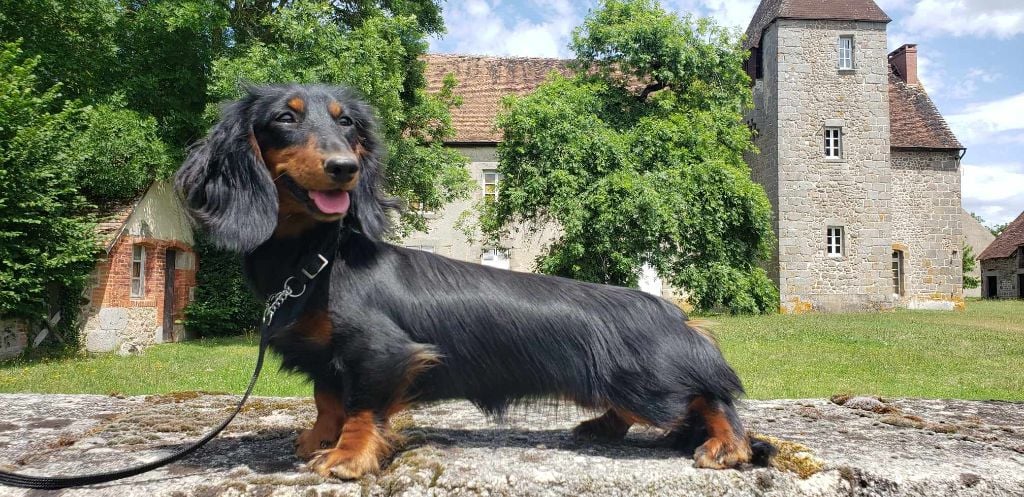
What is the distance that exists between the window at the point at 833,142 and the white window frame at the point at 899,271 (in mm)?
6704

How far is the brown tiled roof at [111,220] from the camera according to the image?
15.4 metres

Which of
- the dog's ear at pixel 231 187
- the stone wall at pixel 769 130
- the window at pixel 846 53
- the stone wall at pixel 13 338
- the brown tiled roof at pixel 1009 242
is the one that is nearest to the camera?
the dog's ear at pixel 231 187

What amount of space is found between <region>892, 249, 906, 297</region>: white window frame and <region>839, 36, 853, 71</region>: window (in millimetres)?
9424

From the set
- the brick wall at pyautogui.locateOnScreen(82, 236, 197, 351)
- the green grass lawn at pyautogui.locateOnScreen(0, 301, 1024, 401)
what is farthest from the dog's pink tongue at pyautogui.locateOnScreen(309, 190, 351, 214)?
the brick wall at pyautogui.locateOnScreen(82, 236, 197, 351)

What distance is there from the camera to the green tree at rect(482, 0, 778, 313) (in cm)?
2166

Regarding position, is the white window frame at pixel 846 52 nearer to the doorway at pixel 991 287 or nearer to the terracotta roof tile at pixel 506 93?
the terracotta roof tile at pixel 506 93

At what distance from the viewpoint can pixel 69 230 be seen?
14.0 meters

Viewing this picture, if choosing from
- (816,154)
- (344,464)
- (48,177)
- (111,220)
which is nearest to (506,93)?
(816,154)

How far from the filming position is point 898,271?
3331 centimetres

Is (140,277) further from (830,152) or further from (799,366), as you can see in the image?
(830,152)

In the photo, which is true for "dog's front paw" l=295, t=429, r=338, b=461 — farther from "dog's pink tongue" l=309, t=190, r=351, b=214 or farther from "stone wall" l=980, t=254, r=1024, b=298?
"stone wall" l=980, t=254, r=1024, b=298

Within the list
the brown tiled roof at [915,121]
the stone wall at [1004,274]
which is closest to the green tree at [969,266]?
the stone wall at [1004,274]

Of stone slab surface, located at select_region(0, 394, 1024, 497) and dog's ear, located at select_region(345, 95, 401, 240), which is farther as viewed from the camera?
dog's ear, located at select_region(345, 95, 401, 240)

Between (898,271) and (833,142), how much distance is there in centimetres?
793
